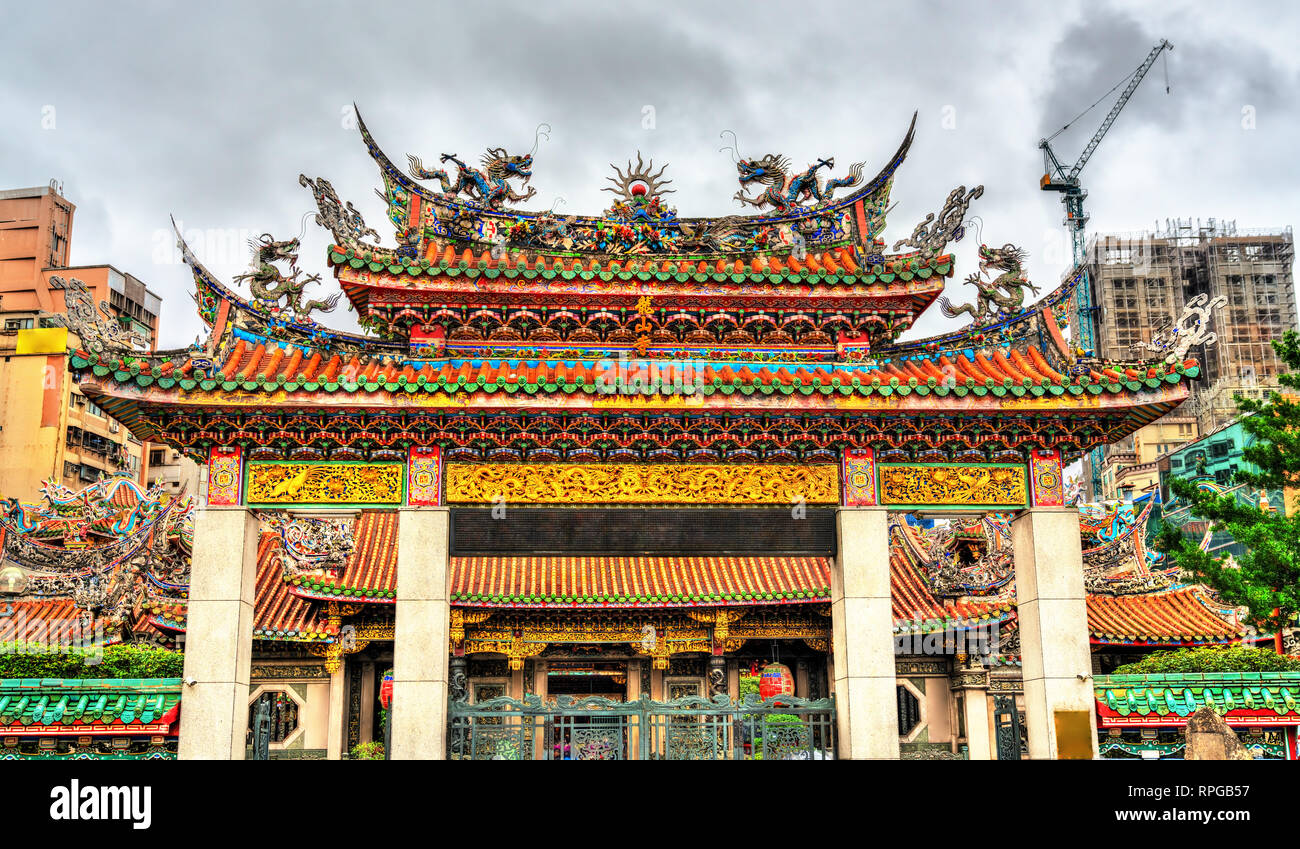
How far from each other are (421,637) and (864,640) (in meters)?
5.34

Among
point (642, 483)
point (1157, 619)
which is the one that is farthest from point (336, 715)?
point (1157, 619)

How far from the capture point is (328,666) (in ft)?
72.9

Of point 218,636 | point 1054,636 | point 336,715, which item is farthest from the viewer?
point 336,715

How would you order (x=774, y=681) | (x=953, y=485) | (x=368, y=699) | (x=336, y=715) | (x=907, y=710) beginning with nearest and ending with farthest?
(x=953, y=485) → (x=774, y=681) → (x=336, y=715) → (x=907, y=710) → (x=368, y=699)

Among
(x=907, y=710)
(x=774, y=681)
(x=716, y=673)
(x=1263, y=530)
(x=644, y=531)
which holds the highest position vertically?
(x=1263, y=530)

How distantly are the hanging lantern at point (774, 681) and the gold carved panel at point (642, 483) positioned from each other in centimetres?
898

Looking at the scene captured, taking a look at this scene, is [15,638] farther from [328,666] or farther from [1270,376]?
[1270,376]

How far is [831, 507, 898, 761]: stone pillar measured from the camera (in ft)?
40.9

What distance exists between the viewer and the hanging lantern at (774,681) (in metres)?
21.1

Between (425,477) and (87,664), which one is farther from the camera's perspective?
(87,664)

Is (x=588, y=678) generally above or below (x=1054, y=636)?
below

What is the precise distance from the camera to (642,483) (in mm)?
13125

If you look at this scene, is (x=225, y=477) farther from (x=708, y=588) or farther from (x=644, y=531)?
(x=708, y=588)
